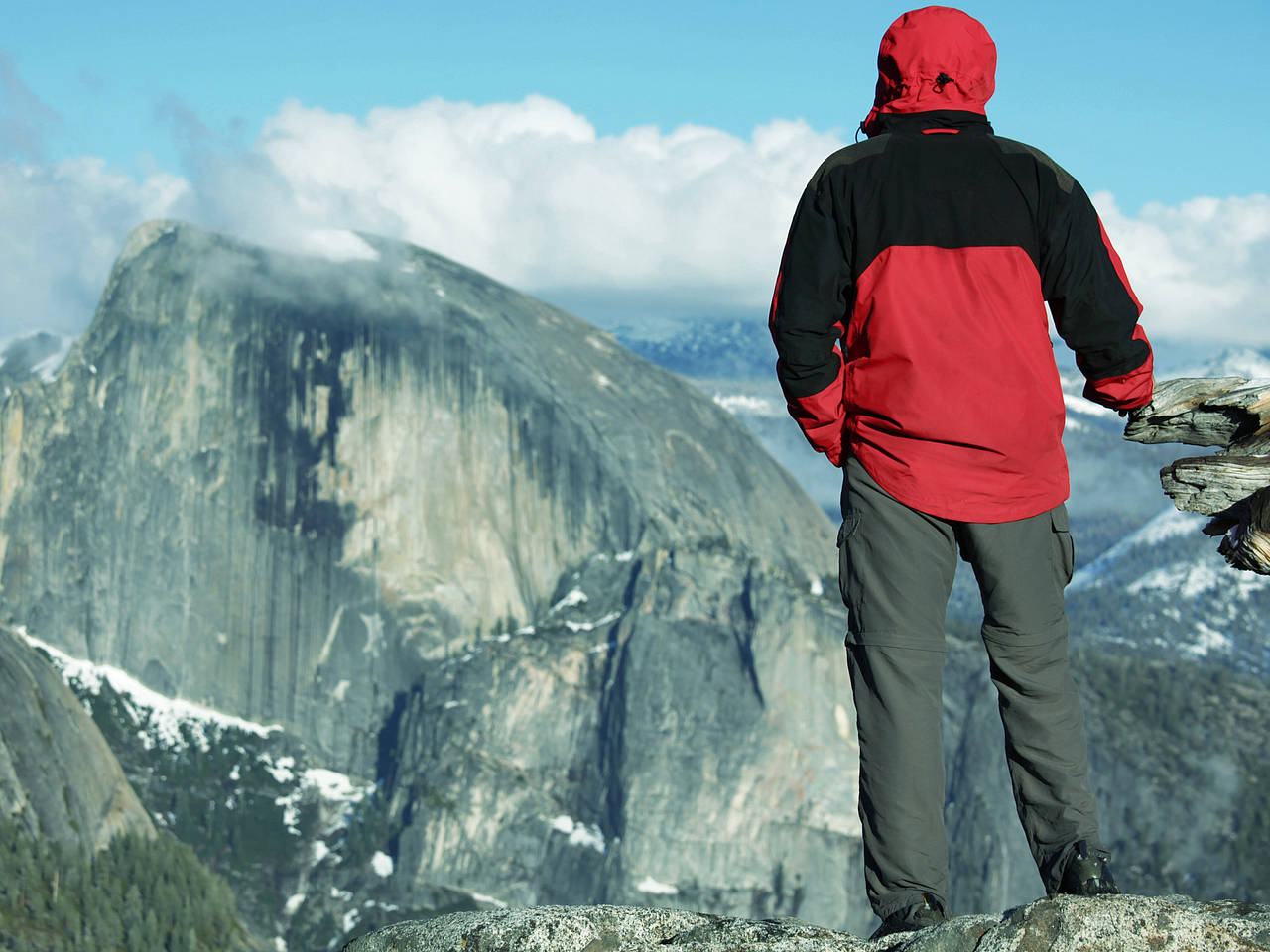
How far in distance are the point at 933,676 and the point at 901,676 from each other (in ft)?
0.82

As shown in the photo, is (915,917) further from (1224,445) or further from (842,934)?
(1224,445)

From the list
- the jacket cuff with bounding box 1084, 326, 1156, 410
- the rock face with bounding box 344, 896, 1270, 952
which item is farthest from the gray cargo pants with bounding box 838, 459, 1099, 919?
the jacket cuff with bounding box 1084, 326, 1156, 410

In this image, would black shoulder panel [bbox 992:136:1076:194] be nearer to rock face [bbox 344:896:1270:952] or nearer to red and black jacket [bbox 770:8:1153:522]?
red and black jacket [bbox 770:8:1153:522]

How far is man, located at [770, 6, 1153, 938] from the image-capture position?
30.1 feet

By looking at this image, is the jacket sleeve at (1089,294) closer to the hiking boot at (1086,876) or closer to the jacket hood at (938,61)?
the jacket hood at (938,61)

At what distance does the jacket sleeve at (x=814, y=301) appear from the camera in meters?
9.33

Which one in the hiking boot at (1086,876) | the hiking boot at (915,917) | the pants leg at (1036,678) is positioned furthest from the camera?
the pants leg at (1036,678)

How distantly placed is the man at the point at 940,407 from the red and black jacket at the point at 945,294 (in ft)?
0.05

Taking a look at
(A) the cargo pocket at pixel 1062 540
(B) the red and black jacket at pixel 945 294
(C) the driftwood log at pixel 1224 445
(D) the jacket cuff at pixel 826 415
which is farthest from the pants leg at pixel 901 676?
(C) the driftwood log at pixel 1224 445

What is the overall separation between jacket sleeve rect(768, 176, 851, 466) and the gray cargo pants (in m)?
0.81

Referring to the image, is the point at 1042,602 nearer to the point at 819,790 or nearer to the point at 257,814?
the point at 819,790

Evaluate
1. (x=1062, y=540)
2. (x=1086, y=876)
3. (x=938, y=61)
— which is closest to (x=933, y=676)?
(x=1062, y=540)

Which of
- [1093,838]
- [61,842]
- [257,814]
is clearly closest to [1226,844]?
[257,814]

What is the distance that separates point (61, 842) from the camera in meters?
124
